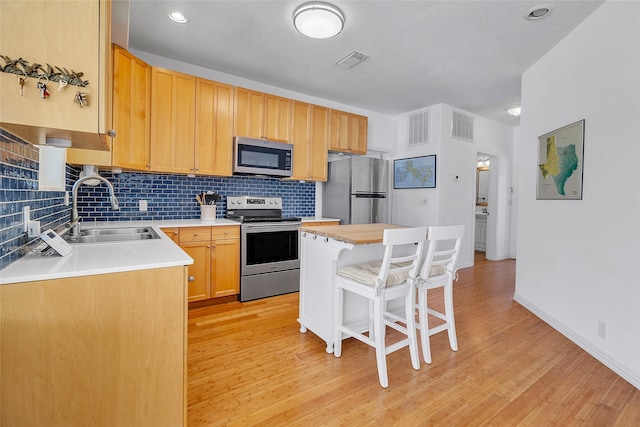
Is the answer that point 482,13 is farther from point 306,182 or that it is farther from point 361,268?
point 306,182

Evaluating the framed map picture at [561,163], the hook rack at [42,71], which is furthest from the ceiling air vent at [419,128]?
the hook rack at [42,71]

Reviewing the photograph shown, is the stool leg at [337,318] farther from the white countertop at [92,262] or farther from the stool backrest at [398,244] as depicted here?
the white countertop at [92,262]

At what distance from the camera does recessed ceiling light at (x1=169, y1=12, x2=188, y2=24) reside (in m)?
2.46

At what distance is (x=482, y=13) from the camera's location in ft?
7.81

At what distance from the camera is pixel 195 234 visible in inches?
120

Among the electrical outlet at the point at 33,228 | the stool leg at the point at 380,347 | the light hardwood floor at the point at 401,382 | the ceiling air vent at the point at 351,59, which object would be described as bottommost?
the light hardwood floor at the point at 401,382

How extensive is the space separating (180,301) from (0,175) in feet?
2.55

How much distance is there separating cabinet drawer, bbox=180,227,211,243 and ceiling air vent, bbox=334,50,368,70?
7.44 ft

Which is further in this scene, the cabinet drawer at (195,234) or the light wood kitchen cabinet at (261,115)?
the light wood kitchen cabinet at (261,115)

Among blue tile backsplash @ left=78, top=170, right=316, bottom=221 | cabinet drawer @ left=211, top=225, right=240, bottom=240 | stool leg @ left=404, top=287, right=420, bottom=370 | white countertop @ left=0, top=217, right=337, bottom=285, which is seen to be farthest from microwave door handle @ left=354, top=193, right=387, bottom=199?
white countertop @ left=0, top=217, right=337, bottom=285

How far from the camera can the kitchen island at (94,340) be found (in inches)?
40.5

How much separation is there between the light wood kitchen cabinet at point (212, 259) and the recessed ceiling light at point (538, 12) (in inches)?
127

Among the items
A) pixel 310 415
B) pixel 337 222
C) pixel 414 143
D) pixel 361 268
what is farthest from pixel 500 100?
pixel 310 415

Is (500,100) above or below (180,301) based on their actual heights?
above
